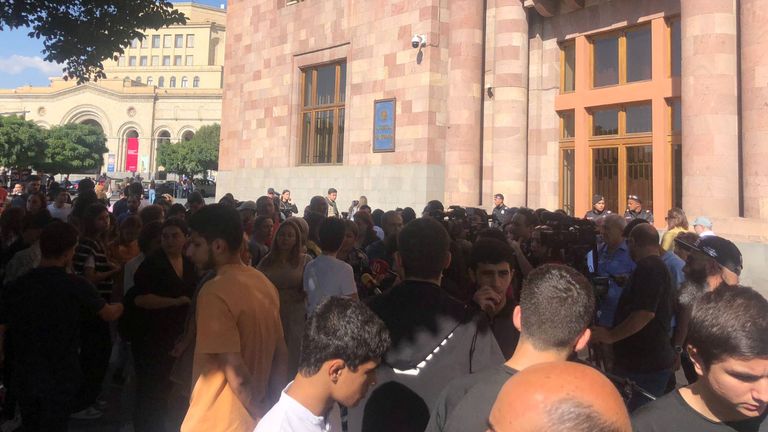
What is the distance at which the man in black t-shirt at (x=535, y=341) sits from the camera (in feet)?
6.69

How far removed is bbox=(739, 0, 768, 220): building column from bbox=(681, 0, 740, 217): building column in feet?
0.86

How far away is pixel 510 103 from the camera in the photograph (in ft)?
48.1

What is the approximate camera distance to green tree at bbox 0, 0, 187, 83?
965 cm

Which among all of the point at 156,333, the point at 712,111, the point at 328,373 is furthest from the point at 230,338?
the point at 712,111

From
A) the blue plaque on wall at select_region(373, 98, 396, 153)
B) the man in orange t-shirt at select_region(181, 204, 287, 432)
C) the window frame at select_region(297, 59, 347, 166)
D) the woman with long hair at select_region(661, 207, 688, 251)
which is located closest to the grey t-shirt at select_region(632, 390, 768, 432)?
the man in orange t-shirt at select_region(181, 204, 287, 432)

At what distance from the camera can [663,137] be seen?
13133 mm

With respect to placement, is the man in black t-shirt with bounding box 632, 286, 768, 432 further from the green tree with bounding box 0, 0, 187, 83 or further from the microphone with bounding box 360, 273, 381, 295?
the green tree with bounding box 0, 0, 187, 83

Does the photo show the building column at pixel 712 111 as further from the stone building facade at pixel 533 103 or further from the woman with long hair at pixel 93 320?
the woman with long hair at pixel 93 320

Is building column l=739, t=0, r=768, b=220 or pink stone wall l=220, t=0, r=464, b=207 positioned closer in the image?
building column l=739, t=0, r=768, b=220

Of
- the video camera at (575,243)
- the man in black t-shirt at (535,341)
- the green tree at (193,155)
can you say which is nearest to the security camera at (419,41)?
the video camera at (575,243)

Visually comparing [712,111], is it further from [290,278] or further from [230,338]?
[230,338]

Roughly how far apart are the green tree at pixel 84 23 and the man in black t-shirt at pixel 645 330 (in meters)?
9.45

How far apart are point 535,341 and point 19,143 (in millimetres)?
74449

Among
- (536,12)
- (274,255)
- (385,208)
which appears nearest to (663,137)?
(536,12)
